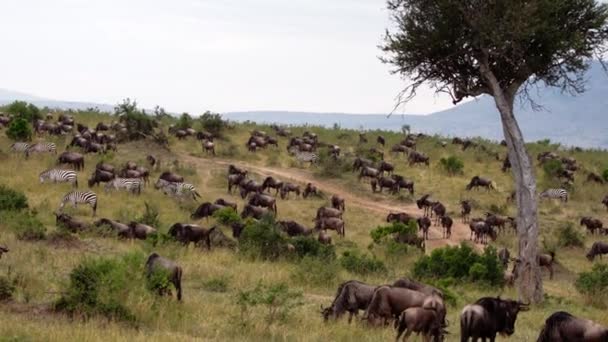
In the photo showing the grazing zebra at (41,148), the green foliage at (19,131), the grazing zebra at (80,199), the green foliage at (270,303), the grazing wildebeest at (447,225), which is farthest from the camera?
the green foliage at (19,131)

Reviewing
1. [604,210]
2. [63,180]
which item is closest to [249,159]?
[63,180]

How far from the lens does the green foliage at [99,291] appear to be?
11.1 m

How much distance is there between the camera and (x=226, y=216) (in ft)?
82.1

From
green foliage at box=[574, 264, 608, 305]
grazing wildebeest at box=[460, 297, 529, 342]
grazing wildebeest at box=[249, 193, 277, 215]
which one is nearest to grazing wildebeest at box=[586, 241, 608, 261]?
green foliage at box=[574, 264, 608, 305]

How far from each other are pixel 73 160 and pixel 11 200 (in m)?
10.9

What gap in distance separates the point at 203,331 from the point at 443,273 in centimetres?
1054

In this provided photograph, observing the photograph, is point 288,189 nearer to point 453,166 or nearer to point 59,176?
point 59,176

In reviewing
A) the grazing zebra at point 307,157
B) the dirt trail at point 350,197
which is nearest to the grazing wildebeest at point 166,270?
the dirt trail at point 350,197

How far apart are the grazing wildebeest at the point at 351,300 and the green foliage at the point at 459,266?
741cm

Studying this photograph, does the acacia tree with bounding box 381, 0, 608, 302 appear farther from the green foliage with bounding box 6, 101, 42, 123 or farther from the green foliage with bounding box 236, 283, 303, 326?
the green foliage with bounding box 6, 101, 42, 123

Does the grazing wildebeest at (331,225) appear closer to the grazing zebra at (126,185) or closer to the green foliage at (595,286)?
the grazing zebra at (126,185)

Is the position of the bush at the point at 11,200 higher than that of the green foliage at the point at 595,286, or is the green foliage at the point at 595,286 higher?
the bush at the point at 11,200

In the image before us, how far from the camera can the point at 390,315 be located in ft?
39.5

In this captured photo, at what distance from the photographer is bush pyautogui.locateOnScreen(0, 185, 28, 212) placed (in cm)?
2212
